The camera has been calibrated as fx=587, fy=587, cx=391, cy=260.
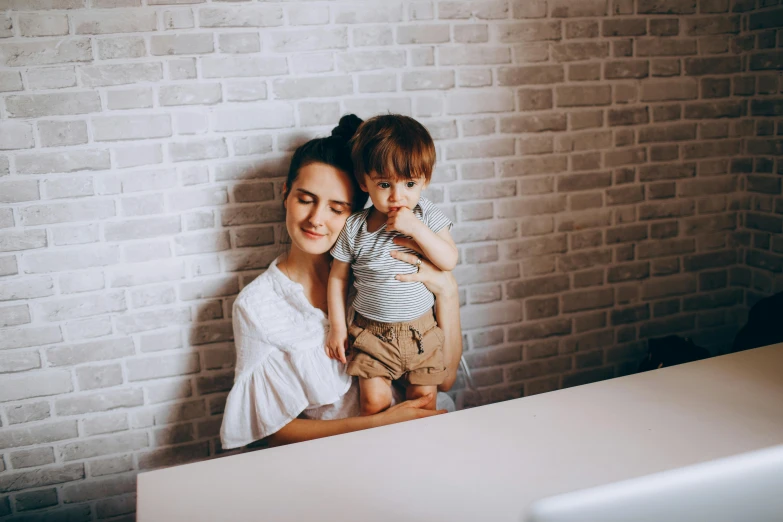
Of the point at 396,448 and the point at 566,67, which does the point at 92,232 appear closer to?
the point at 396,448

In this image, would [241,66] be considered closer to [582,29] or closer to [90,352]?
[90,352]

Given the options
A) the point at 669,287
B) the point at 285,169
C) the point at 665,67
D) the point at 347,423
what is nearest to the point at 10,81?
the point at 285,169

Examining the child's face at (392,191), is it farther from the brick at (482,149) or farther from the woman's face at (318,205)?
the brick at (482,149)

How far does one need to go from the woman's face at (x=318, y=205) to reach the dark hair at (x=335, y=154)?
0.06 ft

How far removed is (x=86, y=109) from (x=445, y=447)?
5.40ft

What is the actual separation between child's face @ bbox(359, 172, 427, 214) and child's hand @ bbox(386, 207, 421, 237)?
0.02m

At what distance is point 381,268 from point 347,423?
1.77ft

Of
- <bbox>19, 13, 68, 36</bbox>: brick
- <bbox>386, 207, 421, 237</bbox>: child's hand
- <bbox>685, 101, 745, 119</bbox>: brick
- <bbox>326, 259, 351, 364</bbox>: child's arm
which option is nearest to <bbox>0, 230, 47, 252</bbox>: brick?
<bbox>19, 13, 68, 36</bbox>: brick

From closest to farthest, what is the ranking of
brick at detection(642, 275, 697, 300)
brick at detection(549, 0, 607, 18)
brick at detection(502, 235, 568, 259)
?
brick at detection(549, 0, 607, 18), brick at detection(502, 235, 568, 259), brick at detection(642, 275, 697, 300)

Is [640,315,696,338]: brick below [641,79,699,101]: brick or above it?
below

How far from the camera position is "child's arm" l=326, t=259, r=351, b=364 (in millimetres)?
2004

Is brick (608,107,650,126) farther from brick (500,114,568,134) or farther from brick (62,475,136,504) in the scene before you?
brick (62,475,136,504)

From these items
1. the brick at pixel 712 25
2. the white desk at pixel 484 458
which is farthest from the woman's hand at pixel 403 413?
the brick at pixel 712 25

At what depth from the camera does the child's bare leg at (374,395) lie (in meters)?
2.00
